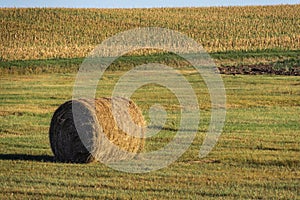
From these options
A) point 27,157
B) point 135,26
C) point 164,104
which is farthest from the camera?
point 135,26

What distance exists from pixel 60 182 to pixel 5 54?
41.5 m

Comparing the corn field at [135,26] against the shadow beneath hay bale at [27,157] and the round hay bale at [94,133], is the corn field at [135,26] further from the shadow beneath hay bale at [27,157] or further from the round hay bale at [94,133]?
the round hay bale at [94,133]

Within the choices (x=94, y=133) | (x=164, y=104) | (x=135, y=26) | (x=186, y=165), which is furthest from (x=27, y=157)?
(x=135, y=26)

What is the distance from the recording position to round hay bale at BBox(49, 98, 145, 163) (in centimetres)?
1753

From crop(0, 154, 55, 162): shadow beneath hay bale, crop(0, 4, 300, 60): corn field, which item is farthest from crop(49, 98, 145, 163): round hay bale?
crop(0, 4, 300, 60): corn field

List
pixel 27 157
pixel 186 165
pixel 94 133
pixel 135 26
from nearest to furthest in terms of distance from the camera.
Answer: pixel 186 165
pixel 94 133
pixel 27 157
pixel 135 26

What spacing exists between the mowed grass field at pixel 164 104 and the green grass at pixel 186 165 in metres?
0.02

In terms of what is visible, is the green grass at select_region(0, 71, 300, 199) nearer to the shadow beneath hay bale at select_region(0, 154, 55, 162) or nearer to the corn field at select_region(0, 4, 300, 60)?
the shadow beneath hay bale at select_region(0, 154, 55, 162)

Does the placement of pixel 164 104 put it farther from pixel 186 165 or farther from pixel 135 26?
pixel 135 26

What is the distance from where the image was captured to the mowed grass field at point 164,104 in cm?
1478

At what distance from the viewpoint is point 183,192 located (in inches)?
558

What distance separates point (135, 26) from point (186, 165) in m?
57.4

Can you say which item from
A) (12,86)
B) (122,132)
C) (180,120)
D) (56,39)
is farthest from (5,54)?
(122,132)

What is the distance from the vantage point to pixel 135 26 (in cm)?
7400
